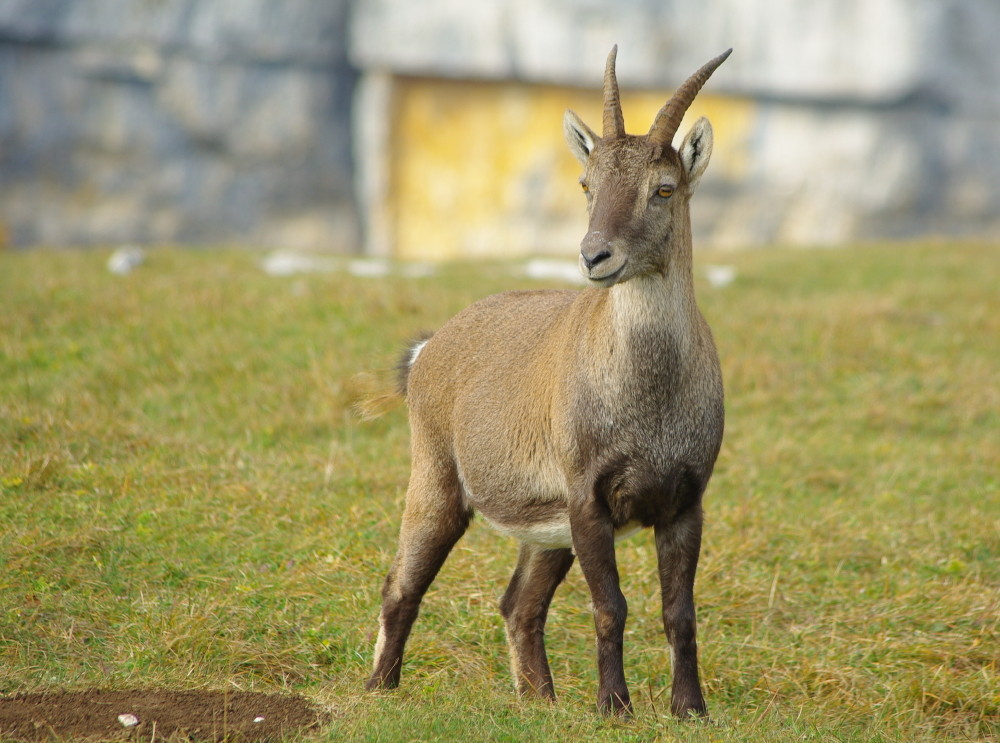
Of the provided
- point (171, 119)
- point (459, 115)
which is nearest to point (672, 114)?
point (459, 115)

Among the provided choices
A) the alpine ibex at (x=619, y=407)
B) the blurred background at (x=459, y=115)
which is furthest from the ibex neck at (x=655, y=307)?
the blurred background at (x=459, y=115)

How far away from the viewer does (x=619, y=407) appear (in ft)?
13.5

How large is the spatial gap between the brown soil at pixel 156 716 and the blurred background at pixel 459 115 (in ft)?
66.2

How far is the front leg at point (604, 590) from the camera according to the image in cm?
407

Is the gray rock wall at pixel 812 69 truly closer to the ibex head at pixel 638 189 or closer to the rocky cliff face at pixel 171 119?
the rocky cliff face at pixel 171 119

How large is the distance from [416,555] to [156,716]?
1.23m

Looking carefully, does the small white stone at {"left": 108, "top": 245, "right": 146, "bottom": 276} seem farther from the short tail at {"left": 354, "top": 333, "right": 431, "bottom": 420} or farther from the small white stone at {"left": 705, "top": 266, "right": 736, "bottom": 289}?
the short tail at {"left": 354, "top": 333, "right": 431, "bottom": 420}

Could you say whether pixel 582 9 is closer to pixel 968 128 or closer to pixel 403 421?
pixel 968 128

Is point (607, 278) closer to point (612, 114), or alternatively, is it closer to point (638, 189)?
point (638, 189)

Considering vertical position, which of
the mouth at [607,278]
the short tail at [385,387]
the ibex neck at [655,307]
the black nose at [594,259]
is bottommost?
the short tail at [385,387]

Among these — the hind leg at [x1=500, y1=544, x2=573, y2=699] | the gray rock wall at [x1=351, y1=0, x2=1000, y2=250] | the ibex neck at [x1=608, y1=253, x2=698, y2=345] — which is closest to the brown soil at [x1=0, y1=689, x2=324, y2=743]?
the hind leg at [x1=500, y1=544, x2=573, y2=699]

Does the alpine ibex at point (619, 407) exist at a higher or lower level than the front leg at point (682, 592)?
higher

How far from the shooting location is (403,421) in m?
8.24

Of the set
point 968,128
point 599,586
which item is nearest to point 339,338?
point 599,586
